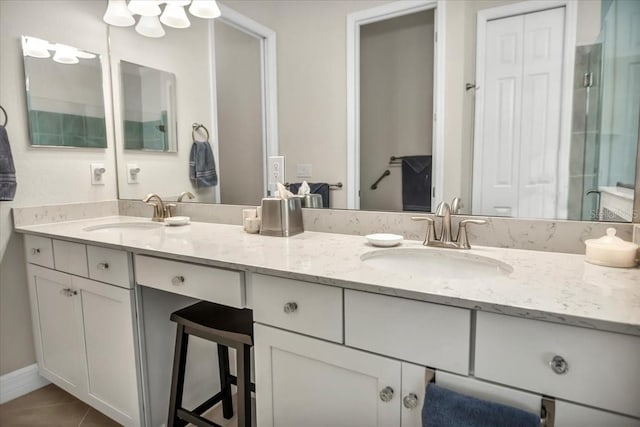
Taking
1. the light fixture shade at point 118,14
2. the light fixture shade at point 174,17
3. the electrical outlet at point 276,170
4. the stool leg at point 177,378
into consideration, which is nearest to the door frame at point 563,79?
the electrical outlet at point 276,170

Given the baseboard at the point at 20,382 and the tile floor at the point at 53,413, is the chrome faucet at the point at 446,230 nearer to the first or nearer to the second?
the tile floor at the point at 53,413

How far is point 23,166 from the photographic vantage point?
1.92 metres

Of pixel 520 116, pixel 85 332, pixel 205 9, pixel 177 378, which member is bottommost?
pixel 177 378

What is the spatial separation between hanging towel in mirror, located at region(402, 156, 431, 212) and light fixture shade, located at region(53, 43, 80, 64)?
6.46 feet

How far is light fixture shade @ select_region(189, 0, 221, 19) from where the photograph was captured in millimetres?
1871

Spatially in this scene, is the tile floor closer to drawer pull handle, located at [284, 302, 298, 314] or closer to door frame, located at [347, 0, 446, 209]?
drawer pull handle, located at [284, 302, 298, 314]

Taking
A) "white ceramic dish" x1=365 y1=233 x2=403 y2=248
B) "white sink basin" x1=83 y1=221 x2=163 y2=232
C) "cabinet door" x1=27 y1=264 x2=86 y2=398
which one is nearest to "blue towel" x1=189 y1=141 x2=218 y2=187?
"white sink basin" x1=83 y1=221 x2=163 y2=232

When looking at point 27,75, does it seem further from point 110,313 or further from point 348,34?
point 348,34

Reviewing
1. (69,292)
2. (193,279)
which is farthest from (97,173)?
(193,279)

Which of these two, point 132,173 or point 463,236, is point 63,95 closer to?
point 132,173

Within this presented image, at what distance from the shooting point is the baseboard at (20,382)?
1905mm

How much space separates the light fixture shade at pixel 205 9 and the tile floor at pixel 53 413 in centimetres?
201

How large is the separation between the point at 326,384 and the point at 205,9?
72.7 inches

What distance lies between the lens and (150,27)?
2.19 metres
